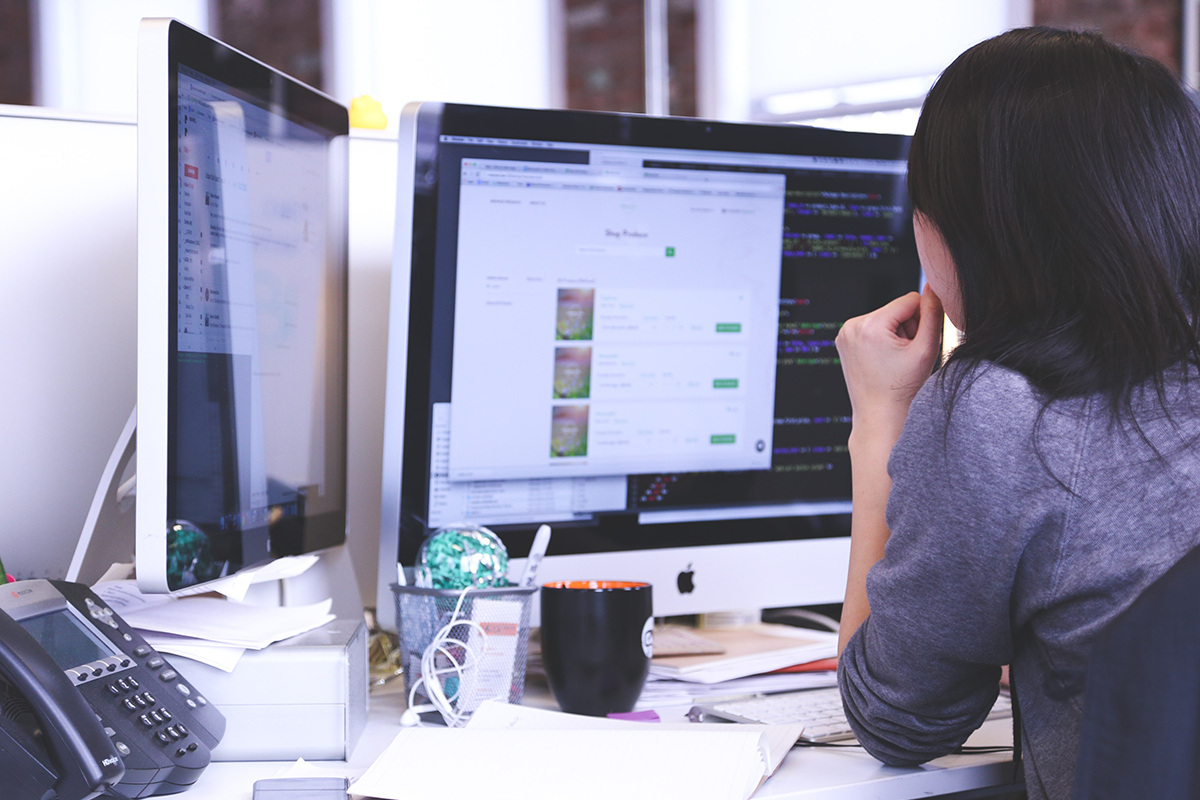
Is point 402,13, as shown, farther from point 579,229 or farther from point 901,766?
point 901,766

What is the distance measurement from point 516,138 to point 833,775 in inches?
22.9

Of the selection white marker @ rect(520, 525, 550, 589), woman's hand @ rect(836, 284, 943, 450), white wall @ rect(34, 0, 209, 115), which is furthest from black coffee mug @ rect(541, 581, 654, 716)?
white wall @ rect(34, 0, 209, 115)

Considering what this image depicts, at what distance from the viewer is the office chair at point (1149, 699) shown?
1.30 ft

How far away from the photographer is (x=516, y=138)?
91 cm

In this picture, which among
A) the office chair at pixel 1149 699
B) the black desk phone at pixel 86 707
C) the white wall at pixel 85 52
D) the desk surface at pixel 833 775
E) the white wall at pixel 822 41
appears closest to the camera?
the office chair at pixel 1149 699

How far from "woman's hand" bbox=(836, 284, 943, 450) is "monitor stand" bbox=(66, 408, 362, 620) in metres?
0.50

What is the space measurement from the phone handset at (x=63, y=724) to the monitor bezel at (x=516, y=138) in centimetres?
38

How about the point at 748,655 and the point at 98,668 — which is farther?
the point at 748,655

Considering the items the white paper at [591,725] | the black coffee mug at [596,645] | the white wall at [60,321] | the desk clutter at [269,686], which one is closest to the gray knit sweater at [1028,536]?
the white paper at [591,725]

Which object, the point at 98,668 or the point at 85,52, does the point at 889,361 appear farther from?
the point at 85,52

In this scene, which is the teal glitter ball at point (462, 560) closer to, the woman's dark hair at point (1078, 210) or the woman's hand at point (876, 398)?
the woman's hand at point (876, 398)

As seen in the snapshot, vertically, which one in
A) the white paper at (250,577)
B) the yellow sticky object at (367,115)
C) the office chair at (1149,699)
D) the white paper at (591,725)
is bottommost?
the white paper at (591,725)

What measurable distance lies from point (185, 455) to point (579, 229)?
41 centimetres

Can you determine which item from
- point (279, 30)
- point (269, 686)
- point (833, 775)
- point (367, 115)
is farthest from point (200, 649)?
point (279, 30)
